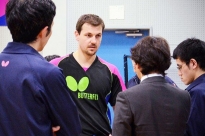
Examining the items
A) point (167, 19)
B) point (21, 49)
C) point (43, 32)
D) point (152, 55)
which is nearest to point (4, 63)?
point (21, 49)

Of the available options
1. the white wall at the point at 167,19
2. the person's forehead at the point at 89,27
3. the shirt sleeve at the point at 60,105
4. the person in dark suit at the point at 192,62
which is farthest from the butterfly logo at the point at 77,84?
the white wall at the point at 167,19

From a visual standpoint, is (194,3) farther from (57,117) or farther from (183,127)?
(57,117)

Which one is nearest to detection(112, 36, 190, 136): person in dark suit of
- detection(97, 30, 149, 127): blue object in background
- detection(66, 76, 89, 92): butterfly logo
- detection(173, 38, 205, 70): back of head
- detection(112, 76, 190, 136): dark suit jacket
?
detection(112, 76, 190, 136): dark suit jacket

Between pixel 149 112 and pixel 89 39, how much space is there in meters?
1.05

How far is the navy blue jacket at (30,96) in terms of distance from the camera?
4.28 feet

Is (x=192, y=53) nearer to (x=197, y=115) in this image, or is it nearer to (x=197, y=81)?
(x=197, y=81)

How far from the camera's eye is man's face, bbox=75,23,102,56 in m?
2.46

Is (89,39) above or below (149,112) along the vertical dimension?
above

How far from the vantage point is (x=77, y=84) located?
7.76ft

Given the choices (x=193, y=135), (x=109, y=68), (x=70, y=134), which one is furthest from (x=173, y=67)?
(x=70, y=134)

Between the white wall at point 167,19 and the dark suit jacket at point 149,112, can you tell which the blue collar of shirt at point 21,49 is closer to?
the dark suit jacket at point 149,112

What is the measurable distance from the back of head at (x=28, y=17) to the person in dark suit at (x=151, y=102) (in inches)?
20.0

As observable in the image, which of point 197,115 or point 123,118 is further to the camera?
point 197,115

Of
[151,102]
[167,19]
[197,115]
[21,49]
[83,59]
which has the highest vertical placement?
[167,19]
